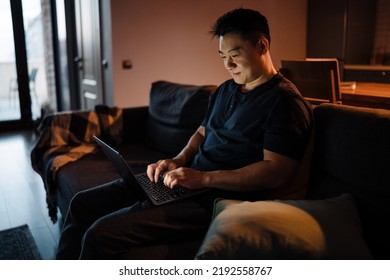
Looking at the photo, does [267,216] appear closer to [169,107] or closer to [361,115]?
[361,115]

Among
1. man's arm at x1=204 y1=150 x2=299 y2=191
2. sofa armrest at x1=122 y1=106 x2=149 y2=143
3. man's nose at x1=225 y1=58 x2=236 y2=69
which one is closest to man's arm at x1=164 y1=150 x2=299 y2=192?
man's arm at x1=204 y1=150 x2=299 y2=191

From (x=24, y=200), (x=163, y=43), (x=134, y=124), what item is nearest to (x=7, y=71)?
(x=163, y=43)

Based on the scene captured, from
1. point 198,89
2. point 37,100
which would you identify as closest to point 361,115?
point 198,89

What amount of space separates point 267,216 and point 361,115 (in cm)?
50

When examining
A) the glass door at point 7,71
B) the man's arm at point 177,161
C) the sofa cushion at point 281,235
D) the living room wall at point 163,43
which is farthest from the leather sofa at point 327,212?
the glass door at point 7,71

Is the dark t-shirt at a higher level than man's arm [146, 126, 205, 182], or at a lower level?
higher

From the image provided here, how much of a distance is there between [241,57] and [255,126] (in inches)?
10.2

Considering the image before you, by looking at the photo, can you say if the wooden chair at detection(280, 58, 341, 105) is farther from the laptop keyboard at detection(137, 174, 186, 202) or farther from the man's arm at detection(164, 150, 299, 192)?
the laptop keyboard at detection(137, 174, 186, 202)

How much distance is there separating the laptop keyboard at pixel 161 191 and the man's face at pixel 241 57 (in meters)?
0.46

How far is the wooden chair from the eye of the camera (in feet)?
7.79

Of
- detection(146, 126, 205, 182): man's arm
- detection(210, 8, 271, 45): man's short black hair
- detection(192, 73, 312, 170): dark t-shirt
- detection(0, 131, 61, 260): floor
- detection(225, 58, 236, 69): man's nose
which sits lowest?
detection(0, 131, 61, 260): floor

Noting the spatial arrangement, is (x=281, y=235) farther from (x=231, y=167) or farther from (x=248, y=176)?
(x=231, y=167)

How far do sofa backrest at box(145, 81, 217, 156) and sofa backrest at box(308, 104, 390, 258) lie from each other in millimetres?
1018

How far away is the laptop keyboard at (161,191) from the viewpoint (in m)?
1.34
